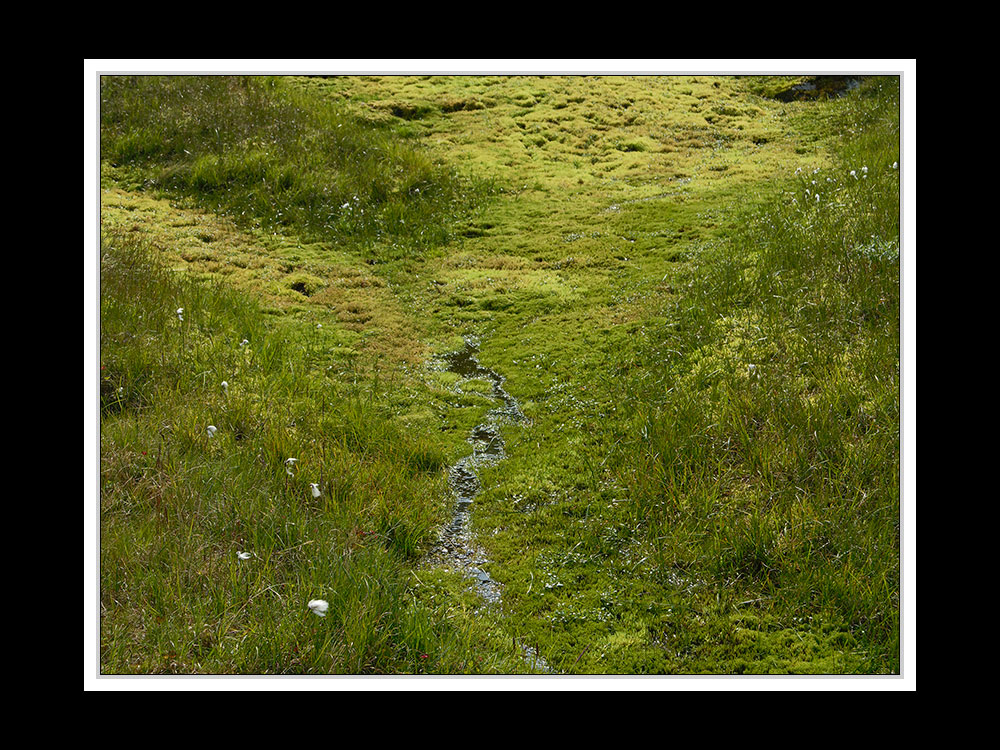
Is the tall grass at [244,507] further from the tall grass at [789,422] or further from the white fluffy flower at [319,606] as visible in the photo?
the tall grass at [789,422]

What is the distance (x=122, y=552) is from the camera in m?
5.22

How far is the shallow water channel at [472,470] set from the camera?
607 centimetres

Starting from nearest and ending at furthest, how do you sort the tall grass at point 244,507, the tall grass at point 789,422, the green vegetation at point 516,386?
the tall grass at point 244,507 → the green vegetation at point 516,386 → the tall grass at point 789,422

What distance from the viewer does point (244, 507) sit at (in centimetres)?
570

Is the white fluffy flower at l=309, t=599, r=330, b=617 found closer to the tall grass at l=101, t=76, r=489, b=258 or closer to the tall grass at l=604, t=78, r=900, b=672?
the tall grass at l=604, t=78, r=900, b=672

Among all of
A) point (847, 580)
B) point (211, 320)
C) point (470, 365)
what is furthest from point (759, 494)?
point (211, 320)

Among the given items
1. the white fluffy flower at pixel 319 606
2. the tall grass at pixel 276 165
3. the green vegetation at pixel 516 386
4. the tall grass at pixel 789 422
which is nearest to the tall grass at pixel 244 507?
the green vegetation at pixel 516 386

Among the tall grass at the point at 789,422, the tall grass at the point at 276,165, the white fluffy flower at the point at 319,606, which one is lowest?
the white fluffy flower at the point at 319,606

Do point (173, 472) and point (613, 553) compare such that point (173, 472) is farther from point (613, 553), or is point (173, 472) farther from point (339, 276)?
point (339, 276)

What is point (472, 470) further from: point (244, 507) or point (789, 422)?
point (789, 422)

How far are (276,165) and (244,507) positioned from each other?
356 inches

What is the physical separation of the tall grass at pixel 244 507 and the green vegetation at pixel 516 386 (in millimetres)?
25

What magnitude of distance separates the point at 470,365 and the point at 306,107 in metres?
8.55

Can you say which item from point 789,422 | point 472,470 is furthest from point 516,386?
point 789,422
